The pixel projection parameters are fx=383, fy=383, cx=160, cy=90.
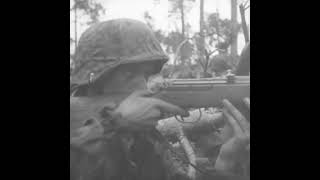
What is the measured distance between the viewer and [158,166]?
1.54 metres

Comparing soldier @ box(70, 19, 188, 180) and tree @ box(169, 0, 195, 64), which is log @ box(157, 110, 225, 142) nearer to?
soldier @ box(70, 19, 188, 180)

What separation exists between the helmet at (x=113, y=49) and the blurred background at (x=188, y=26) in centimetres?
4

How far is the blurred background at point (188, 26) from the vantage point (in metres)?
1.55

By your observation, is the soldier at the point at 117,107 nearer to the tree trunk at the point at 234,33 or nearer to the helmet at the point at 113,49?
the helmet at the point at 113,49

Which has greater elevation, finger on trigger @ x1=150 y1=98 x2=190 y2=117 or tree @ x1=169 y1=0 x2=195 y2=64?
tree @ x1=169 y1=0 x2=195 y2=64

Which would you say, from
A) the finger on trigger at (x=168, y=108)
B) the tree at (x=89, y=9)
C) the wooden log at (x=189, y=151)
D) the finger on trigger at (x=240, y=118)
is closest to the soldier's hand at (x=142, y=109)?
the finger on trigger at (x=168, y=108)

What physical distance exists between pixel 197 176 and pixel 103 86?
0.52 metres

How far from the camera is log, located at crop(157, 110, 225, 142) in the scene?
1535mm

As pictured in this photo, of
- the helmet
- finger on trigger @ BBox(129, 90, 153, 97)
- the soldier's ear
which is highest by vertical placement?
the helmet

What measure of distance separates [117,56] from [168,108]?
286mm

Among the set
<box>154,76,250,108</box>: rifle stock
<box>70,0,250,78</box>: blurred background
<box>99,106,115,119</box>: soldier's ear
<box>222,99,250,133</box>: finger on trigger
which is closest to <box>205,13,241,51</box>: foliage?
<box>70,0,250,78</box>: blurred background

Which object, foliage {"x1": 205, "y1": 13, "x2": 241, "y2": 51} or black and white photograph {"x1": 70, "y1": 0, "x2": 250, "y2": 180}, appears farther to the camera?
foliage {"x1": 205, "y1": 13, "x2": 241, "y2": 51}
